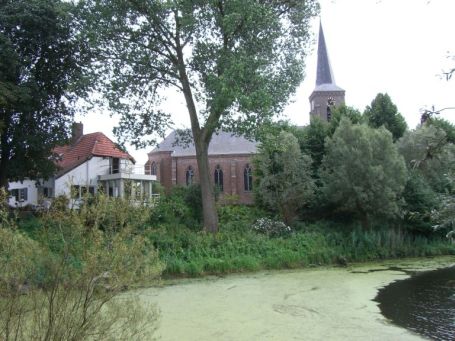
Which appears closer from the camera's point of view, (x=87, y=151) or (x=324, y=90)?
(x=87, y=151)

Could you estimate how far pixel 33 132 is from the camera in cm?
1958

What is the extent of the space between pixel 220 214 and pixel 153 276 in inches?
729

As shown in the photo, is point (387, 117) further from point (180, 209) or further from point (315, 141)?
point (180, 209)

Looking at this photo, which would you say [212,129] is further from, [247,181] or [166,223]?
[247,181]

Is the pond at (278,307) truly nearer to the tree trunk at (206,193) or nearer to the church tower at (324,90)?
the tree trunk at (206,193)

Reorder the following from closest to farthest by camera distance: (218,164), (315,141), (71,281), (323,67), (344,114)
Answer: (71,281)
(315,141)
(344,114)
(218,164)
(323,67)

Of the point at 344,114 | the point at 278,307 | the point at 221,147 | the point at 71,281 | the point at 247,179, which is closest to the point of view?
the point at 71,281

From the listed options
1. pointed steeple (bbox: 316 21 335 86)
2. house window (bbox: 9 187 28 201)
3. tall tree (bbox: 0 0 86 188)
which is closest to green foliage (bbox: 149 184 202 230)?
tall tree (bbox: 0 0 86 188)

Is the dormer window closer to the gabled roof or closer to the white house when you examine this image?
the white house

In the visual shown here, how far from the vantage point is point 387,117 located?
107ft

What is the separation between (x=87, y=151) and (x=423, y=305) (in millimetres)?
26324

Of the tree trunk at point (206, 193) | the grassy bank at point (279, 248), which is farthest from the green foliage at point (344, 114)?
the tree trunk at point (206, 193)

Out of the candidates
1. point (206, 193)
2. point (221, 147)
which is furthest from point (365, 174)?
point (221, 147)

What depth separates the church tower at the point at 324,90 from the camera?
4794 centimetres
